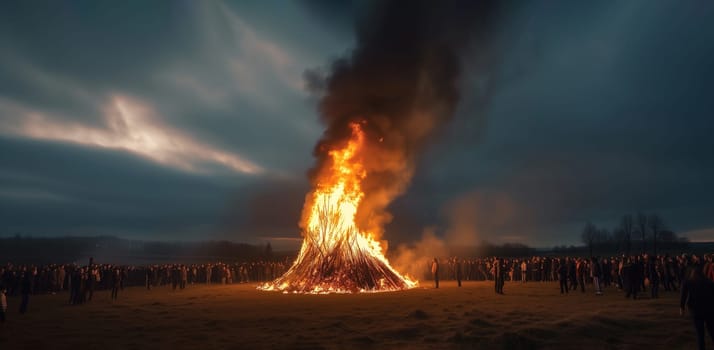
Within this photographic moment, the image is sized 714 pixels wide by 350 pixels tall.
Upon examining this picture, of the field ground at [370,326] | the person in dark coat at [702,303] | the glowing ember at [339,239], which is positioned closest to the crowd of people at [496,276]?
the person in dark coat at [702,303]

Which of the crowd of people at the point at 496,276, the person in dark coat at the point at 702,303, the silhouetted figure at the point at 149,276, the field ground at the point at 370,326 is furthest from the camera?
the silhouetted figure at the point at 149,276

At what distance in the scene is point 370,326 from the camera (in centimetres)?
1343

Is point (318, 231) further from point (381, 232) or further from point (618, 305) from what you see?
point (618, 305)

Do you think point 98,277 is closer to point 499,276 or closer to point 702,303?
point 499,276

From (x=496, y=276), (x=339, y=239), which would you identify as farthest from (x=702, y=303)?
(x=339, y=239)

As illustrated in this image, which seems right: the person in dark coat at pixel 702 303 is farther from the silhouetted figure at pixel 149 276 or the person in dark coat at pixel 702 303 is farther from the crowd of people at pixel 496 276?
the silhouetted figure at pixel 149 276

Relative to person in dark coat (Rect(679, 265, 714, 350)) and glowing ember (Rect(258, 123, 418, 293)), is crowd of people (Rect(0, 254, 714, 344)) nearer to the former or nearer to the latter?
person in dark coat (Rect(679, 265, 714, 350))

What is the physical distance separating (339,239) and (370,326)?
1554 centimetres

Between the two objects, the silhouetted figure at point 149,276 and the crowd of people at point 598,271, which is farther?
the silhouetted figure at point 149,276

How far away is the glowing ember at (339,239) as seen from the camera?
27.6m

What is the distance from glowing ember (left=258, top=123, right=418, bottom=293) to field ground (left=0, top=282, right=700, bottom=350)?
8.22 metres

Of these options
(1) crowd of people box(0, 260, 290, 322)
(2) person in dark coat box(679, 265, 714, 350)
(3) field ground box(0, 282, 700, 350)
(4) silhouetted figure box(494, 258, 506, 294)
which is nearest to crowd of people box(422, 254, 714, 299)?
(4) silhouetted figure box(494, 258, 506, 294)

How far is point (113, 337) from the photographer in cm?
1248

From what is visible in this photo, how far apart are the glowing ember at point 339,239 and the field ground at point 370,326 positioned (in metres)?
8.22
